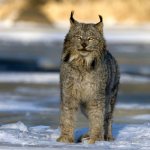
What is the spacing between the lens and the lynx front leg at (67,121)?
920 centimetres

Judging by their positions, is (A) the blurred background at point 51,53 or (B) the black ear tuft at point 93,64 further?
(A) the blurred background at point 51,53

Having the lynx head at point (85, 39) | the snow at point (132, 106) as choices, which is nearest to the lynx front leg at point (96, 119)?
the lynx head at point (85, 39)

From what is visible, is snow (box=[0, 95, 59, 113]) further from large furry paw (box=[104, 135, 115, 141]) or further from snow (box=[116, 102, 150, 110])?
large furry paw (box=[104, 135, 115, 141])

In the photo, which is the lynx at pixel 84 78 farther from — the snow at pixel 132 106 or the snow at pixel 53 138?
the snow at pixel 132 106

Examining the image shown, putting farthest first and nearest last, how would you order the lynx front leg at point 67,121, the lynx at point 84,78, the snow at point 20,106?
the snow at point 20,106 < the lynx front leg at point 67,121 < the lynx at point 84,78

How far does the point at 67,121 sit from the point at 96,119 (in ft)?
1.11

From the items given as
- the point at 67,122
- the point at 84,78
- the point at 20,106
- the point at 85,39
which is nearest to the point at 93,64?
the point at 84,78

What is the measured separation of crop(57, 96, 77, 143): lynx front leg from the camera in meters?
9.20

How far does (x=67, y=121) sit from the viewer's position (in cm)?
926

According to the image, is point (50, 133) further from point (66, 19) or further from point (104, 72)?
point (66, 19)

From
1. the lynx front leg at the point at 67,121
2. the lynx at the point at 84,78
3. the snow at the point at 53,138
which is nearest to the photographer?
the snow at the point at 53,138

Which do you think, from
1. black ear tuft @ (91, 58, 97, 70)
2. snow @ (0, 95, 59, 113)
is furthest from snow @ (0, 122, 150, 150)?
snow @ (0, 95, 59, 113)

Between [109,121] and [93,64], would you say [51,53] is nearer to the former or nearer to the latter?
[109,121]

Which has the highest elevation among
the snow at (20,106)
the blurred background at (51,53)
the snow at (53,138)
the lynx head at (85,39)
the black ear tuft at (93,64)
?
the blurred background at (51,53)
